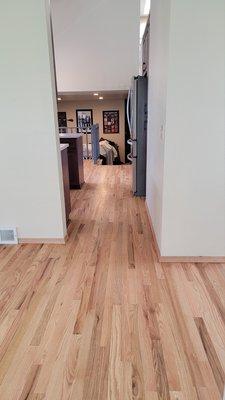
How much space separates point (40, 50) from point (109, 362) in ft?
8.05

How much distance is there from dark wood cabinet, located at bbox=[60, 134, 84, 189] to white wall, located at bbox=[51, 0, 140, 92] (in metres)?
2.50

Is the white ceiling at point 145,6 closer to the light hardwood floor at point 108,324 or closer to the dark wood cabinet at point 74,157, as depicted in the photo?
the dark wood cabinet at point 74,157

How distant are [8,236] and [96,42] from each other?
17.3ft

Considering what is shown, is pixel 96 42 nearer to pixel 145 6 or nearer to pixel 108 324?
pixel 145 6

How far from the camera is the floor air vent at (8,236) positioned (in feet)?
9.23

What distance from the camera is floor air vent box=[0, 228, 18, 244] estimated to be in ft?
9.23

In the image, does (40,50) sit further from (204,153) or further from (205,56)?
(204,153)

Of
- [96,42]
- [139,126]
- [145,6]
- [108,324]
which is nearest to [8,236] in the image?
[108,324]

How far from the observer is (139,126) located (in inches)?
158

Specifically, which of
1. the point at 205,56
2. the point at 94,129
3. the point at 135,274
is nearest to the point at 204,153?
the point at 205,56

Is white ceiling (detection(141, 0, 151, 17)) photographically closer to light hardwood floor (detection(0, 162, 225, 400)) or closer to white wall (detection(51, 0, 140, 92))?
white wall (detection(51, 0, 140, 92))

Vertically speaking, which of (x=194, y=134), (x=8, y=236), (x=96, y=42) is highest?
(x=96, y=42)

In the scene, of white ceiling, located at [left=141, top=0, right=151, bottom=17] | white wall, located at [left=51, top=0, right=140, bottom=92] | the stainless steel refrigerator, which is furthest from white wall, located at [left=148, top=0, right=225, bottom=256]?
white ceiling, located at [left=141, top=0, right=151, bottom=17]

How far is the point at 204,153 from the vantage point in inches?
85.5
